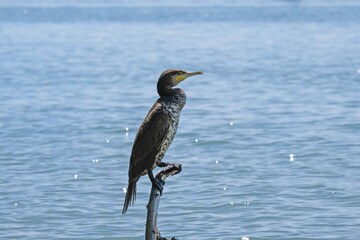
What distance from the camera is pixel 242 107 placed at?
22.5 m

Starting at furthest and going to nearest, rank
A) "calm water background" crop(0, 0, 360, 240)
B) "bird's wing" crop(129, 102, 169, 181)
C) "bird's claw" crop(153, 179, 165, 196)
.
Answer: "calm water background" crop(0, 0, 360, 240), "bird's wing" crop(129, 102, 169, 181), "bird's claw" crop(153, 179, 165, 196)

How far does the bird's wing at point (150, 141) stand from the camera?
305 inches

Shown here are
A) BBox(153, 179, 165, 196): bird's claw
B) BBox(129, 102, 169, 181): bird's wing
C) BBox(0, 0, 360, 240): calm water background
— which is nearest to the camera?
BBox(153, 179, 165, 196): bird's claw

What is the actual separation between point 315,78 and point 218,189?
17917 mm

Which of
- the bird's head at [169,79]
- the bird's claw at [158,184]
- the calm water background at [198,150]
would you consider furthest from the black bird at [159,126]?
the calm water background at [198,150]

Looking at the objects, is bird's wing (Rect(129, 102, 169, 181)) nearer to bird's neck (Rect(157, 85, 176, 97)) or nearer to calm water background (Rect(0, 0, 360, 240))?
bird's neck (Rect(157, 85, 176, 97))

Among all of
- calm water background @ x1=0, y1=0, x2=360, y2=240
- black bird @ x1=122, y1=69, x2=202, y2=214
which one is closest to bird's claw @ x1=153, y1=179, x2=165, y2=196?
black bird @ x1=122, y1=69, x2=202, y2=214

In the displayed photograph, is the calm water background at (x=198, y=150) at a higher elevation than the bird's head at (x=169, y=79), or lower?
A: lower

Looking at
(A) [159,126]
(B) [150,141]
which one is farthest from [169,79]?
(B) [150,141]

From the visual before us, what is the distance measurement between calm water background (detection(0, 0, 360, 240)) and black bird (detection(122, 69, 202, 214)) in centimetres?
316

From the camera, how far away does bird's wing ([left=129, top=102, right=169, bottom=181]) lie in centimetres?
774

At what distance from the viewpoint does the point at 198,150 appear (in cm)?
1662

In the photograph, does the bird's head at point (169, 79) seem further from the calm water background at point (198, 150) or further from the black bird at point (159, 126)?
the calm water background at point (198, 150)

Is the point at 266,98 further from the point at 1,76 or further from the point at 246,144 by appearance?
the point at 1,76
